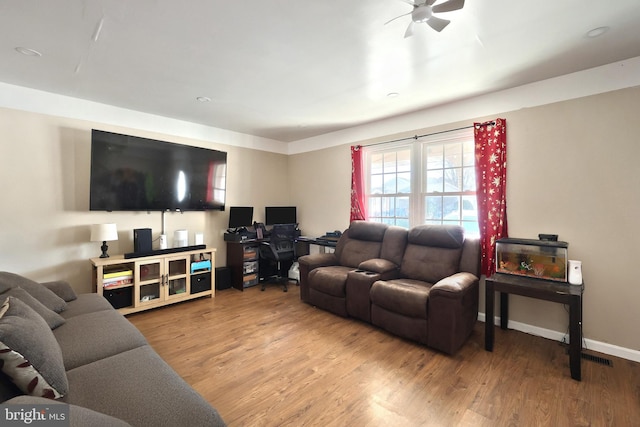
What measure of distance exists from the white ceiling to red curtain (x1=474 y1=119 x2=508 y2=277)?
485 mm

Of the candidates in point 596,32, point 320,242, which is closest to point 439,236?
point 320,242

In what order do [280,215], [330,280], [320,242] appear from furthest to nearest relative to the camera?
[280,215] → [320,242] → [330,280]

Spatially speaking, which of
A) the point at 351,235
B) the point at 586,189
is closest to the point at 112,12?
the point at 351,235

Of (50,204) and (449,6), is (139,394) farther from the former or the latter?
(50,204)

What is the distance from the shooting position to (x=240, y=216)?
4.58 metres

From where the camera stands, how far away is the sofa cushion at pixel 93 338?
159cm

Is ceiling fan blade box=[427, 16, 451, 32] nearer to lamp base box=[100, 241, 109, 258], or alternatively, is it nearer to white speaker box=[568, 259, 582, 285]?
white speaker box=[568, 259, 582, 285]

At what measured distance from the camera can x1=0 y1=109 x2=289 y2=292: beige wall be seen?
289 cm

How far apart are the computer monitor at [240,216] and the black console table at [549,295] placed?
3.51 meters

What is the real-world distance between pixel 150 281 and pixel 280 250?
5.90ft

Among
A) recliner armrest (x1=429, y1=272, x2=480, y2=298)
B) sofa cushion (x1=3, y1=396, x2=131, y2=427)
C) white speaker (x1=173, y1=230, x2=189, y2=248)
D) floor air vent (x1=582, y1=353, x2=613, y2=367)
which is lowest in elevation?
floor air vent (x1=582, y1=353, x2=613, y2=367)

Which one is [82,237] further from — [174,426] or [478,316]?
[478,316]

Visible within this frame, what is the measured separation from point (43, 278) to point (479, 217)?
497cm

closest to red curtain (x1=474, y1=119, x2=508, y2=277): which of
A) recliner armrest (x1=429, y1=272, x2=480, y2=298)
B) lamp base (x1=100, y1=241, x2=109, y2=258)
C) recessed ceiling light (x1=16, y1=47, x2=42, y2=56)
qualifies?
recliner armrest (x1=429, y1=272, x2=480, y2=298)
